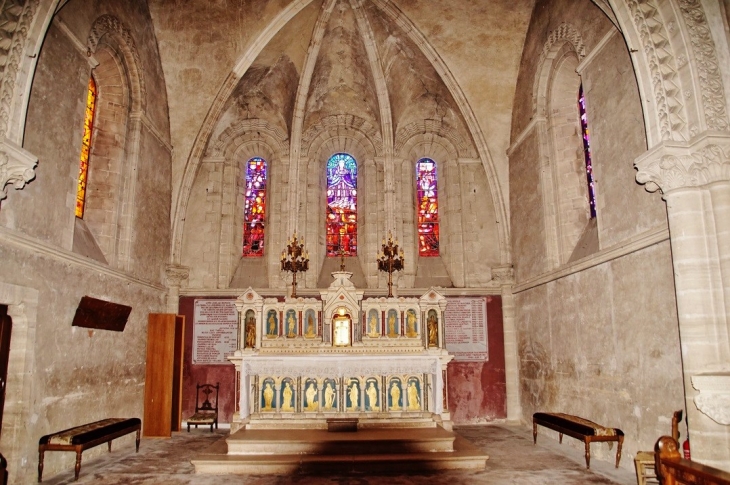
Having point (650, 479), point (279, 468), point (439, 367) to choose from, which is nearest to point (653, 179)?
point (650, 479)

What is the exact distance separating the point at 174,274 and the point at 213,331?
1.65 metres

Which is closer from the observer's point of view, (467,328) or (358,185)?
(467,328)

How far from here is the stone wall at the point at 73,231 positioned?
773 centimetres

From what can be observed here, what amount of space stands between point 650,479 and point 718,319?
2.34 metres

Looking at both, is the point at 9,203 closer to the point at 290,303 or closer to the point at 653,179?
the point at 290,303

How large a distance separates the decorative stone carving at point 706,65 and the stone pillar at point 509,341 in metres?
7.16

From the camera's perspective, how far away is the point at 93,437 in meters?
8.06

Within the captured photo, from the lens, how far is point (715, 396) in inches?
235

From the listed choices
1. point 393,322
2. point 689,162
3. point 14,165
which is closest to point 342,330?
point 393,322

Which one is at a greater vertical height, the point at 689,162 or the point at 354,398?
the point at 689,162

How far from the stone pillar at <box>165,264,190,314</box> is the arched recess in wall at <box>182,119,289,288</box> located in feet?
1.83

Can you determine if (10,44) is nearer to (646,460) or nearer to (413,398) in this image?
(413,398)

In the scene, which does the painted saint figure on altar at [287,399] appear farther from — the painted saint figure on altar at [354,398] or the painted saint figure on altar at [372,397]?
the painted saint figure on altar at [372,397]

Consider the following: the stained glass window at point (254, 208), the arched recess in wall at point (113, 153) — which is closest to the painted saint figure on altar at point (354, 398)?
the arched recess in wall at point (113, 153)
